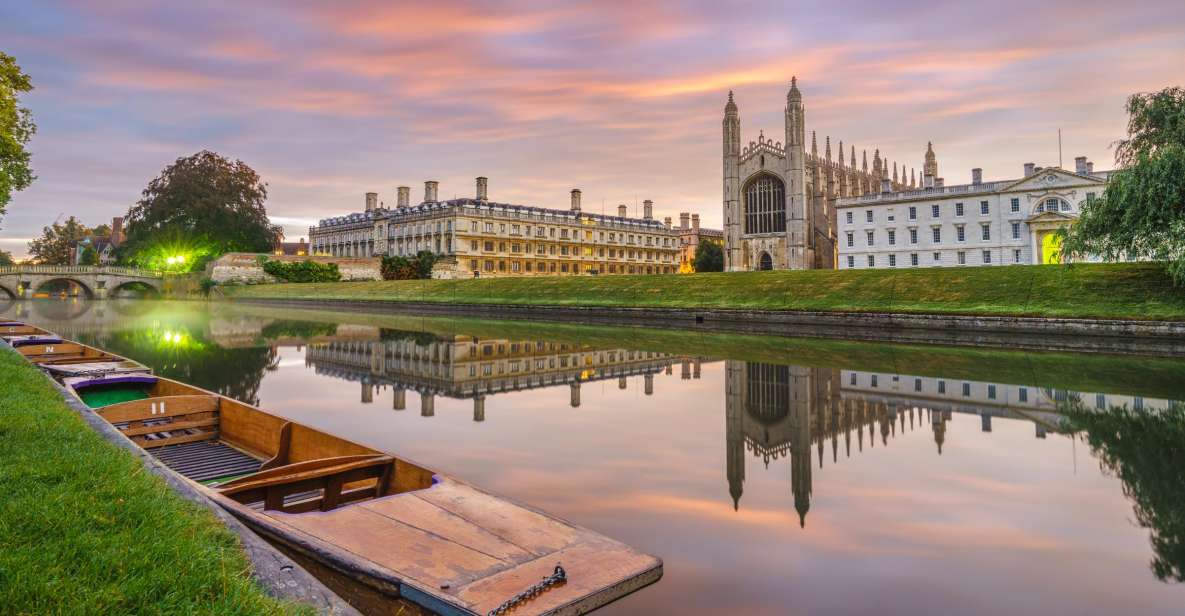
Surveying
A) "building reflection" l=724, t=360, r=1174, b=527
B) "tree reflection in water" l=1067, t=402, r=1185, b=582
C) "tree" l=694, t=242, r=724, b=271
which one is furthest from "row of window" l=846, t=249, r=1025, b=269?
"tree reflection in water" l=1067, t=402, r=1185, b=582

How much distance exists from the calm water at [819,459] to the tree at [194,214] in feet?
206

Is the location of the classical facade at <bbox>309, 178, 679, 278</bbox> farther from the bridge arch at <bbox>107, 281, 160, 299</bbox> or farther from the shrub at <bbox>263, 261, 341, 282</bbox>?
the bridge arch at <bbox>107, 281, 160, 299</bbox>

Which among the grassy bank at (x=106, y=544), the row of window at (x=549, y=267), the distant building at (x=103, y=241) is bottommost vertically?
the grassy bank at (x=106, y=544)

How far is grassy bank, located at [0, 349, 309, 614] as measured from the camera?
10.7ft

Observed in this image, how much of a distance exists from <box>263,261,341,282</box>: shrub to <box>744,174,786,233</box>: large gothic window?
45.7 metres

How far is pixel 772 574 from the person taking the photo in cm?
531

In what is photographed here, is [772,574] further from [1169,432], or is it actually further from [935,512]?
[1169,432]

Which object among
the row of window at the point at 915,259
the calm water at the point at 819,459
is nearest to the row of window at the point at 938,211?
the row of window at the point at 915,259

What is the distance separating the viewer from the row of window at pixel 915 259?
2321 inches

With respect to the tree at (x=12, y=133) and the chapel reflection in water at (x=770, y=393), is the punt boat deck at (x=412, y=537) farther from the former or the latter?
the tree at (x=12, y=133)

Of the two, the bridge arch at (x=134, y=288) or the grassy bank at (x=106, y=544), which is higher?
the bridge arch at (x=134, y=288)

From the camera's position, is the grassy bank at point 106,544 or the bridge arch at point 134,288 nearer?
the grassy bank at point 106,544

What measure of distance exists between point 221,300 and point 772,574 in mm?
77499

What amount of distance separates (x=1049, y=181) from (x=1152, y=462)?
192 feet
